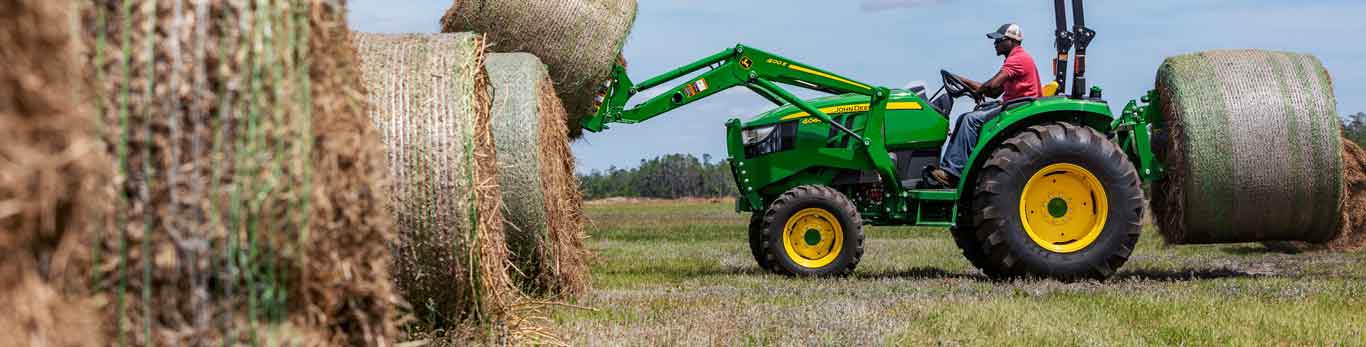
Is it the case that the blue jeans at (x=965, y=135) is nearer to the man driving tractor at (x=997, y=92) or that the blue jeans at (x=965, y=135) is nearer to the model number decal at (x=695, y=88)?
the man driving tractor at (x=997, y=92)

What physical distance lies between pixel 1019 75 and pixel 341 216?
24.2 ft

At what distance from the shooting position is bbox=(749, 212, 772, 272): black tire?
34.8ft

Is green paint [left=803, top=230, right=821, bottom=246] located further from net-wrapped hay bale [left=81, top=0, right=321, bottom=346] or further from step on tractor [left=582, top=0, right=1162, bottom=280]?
net-wrapped hay bale [left=81, top=0, right=321, bottom=346]

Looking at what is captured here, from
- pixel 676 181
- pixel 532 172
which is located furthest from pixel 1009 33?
pixel 676 181

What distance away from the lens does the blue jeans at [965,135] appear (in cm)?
1016

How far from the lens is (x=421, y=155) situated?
223 inches

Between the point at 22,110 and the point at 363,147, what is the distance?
1005 millimetres

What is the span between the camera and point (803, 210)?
1046cm

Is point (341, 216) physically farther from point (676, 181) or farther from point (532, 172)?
point (676, 181)

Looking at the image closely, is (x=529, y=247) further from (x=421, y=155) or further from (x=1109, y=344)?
(x=1109, y=344)

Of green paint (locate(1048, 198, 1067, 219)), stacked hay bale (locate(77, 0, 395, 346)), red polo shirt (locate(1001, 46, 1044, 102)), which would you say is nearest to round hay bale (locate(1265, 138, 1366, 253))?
green paint (locate(1048, 198, 1067, 219))

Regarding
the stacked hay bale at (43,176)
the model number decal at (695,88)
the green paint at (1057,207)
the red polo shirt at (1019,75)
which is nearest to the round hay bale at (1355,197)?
the green paint at (1057,207)

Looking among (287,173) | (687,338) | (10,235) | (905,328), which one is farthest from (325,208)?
(905,328)

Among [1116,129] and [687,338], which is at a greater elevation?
[1116,129]
